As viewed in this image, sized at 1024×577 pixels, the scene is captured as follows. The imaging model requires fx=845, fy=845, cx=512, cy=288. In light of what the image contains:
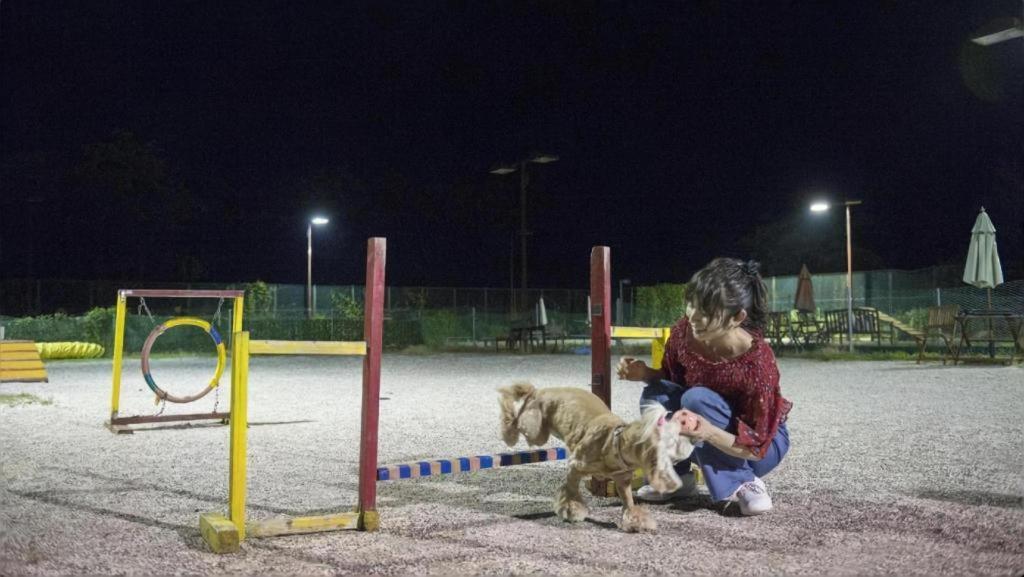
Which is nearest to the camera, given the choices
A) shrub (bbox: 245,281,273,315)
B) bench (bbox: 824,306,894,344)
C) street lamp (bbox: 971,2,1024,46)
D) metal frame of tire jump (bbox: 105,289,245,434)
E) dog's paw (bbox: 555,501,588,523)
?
dog's paw (bbox: 555,501,588,523)

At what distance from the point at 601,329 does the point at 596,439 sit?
100 centimetres

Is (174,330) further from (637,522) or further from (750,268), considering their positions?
(750,268)

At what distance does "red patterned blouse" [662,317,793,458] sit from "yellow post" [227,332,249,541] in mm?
2139

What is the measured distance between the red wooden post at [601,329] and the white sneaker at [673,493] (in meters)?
0.53

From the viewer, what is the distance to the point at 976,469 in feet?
18.1

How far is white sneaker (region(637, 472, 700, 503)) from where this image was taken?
181 inches

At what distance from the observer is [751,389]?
3941 mm

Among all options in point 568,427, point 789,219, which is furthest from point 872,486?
point 789,219

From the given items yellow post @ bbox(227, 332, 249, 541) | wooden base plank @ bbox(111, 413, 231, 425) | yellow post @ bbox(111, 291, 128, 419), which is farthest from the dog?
yellow post @ bbox(111, 291, 128, 419)

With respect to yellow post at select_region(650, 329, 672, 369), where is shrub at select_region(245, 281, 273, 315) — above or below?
→ above

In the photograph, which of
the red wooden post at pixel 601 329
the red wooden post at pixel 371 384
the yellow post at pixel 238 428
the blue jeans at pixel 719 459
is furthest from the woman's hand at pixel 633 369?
the yellow post at pixel 238 428

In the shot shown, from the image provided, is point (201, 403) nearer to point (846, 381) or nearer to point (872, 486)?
point (872, 486)

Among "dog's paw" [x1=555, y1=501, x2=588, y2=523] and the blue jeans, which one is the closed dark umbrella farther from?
"dog's paw" [x1=555, y1=501, x2=588, y2=523]

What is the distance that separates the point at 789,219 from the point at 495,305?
2800cm
